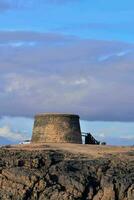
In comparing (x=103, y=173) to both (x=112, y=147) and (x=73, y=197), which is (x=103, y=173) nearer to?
(x=73, y=197)

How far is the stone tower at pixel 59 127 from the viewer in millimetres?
62156

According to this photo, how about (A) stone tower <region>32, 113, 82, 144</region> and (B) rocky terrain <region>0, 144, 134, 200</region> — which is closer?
(B) rocky terrain <region>0, 144, 134, 200</region>

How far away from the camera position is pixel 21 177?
5284 centimetres

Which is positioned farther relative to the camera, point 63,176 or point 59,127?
point 59,127

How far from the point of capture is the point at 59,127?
204 ft

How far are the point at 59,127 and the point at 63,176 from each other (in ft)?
31.2

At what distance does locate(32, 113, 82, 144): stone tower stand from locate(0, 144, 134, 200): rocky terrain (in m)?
6.06

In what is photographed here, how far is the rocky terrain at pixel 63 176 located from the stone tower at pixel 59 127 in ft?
19.9

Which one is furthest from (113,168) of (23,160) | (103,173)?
(23,160)

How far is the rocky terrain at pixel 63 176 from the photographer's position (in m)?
52.3

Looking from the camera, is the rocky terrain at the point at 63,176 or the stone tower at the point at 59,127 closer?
the rocky terrain at the point at 63,176

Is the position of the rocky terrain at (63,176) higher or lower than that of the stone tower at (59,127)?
lower

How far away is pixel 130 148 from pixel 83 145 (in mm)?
2386

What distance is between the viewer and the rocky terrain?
52.3 metres
